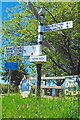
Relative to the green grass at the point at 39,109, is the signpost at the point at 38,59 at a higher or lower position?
higher

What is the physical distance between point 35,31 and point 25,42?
1.01 metres

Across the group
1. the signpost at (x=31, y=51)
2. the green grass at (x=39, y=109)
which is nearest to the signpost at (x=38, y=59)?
the signpost at (x=31, y=51)

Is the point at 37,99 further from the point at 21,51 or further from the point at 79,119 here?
the point at 79,119

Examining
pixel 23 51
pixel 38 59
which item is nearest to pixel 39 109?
pixel 38 59

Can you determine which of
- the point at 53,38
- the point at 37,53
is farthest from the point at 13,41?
the point at 37,53

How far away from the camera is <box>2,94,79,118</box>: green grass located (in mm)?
4742

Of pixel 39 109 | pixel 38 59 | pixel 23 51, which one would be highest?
pixel 23 51

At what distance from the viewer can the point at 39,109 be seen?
17.1 feet

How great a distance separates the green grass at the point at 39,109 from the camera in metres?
4.74

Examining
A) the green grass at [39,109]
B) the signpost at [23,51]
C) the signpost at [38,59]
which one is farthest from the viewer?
the signpost at [23,51]

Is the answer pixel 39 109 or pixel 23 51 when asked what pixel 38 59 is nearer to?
pixel 23 51

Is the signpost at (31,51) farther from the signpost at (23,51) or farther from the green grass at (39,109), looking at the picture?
the green grass at (39,109)

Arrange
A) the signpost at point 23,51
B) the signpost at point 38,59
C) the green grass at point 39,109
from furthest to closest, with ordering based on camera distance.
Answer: the signpost at point 23,51
the signpost at point 38,59
the green grass at point 39,109

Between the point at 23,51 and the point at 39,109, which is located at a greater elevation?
the point at 23,51
